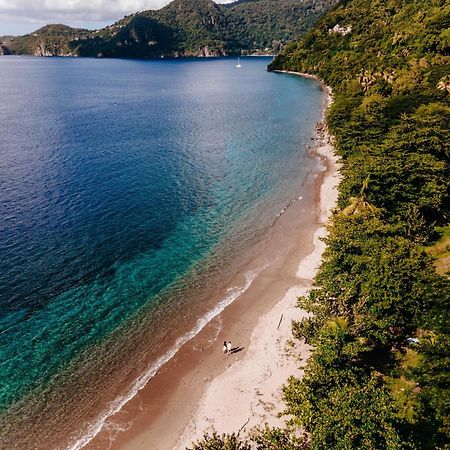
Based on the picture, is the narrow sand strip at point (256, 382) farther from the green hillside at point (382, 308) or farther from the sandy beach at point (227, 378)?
the green hillside at point (382, 308)

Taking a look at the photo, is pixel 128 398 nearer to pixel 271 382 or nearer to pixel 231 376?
pixel 231 376

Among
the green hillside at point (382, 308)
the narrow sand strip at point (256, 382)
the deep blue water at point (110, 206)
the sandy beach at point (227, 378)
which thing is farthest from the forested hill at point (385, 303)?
the deep blue water at point (110, 206)

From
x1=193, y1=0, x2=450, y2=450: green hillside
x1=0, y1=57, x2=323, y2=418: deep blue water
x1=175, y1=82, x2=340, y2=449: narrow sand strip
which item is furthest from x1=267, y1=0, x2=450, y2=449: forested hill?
x1=0, y1=57, x2=323, y2=418: deep blue water

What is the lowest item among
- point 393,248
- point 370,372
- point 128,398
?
point 128,398

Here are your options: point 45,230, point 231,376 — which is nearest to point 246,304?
point 231,376

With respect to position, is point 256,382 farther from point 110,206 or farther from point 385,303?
point 110,206

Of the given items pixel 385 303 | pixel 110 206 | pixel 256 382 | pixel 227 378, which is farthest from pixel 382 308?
pixel 110 206
